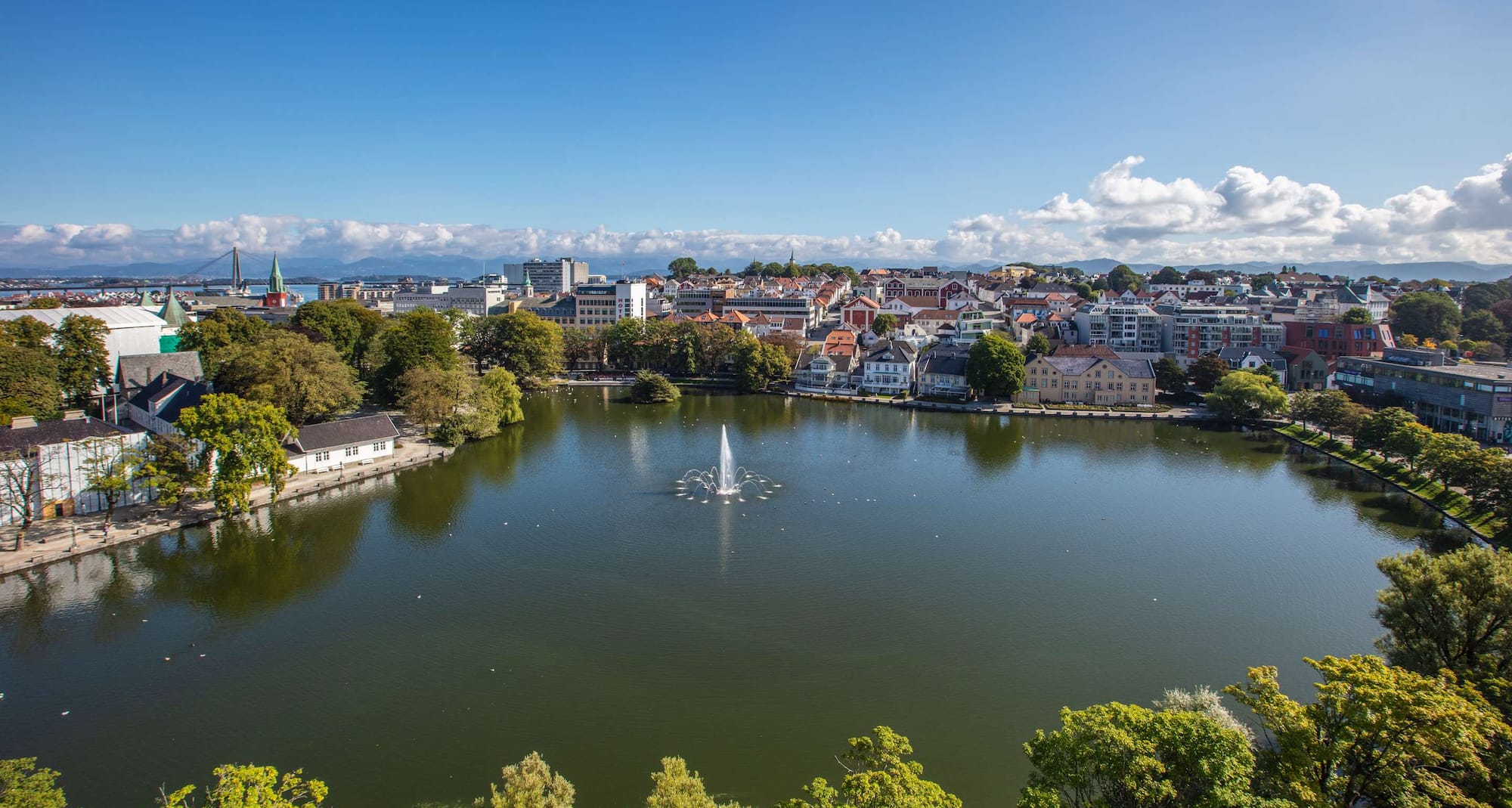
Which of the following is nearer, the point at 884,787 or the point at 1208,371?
the point at 884,787

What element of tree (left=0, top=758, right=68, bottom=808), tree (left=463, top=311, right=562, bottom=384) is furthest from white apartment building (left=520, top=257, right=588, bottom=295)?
tree (left=0, top=758, right=68, bottom=808)

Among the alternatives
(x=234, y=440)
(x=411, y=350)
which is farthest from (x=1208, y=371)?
(x=234, y=440)

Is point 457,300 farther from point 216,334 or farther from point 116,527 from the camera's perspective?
point 116,527

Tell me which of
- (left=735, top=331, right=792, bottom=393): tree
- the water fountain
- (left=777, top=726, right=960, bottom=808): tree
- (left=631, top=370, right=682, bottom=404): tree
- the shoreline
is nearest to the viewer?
(left=777, top=726, right=960, bottom=808): tree

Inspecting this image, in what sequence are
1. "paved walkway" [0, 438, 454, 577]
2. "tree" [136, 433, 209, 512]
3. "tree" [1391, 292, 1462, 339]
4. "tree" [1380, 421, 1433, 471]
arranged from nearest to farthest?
"paved walkway" [0, 438, 454, 577], "tree" [136, 433, 209, 512], "tree" [1380, 421, 1433, 471], "tree" [1391, 292, 1462, 339]

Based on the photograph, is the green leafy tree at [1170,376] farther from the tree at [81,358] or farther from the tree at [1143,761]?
the tree at [81,358]

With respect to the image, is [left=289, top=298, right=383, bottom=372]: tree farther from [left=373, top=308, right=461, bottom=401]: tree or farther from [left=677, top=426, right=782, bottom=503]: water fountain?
[left=677, top=426, right=782, bottom=503]: water fountain

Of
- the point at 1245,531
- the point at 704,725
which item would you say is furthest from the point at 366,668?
the point at 1245,531

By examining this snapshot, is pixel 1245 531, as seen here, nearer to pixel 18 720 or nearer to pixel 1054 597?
pixel 1054 597
